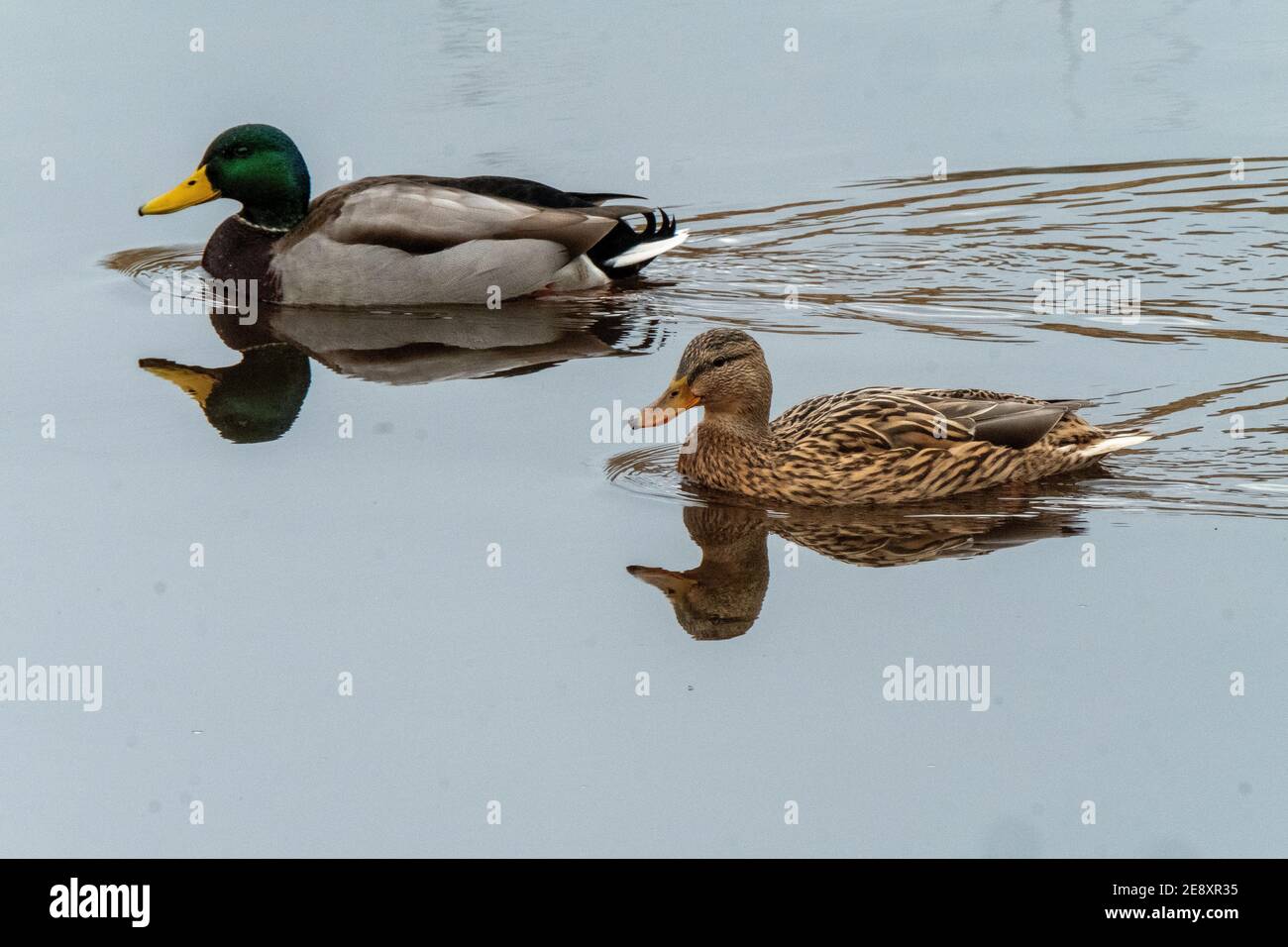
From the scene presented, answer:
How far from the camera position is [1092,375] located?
11016 mm

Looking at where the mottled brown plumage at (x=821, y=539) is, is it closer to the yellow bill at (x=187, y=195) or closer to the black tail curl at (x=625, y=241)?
the black tail curl at (x=625, y=241)

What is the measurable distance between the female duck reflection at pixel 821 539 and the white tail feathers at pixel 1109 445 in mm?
198

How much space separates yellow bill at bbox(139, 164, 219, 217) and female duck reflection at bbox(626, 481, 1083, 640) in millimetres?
5786

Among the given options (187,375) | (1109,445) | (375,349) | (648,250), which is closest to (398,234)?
(375,349)

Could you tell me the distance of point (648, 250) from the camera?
1374cm

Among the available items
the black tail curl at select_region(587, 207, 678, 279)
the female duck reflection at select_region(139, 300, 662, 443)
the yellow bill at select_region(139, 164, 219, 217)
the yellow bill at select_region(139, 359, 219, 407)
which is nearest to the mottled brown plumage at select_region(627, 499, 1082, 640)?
the female duck reflection at select_region(139, 300, 662, 443)

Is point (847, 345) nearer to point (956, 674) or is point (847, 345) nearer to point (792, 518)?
point (792, 518)

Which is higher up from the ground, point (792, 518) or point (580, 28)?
point (580, 28)

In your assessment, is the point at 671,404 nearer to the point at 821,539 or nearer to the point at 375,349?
the point at 821,539

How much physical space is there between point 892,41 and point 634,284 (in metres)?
5.20

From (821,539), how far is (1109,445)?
1.44 m

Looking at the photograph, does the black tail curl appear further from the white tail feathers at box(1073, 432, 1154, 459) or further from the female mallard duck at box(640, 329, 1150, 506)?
the white tail feathers at box(1073, 432, 1154, 459)

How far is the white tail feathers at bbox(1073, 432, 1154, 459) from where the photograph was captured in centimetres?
946

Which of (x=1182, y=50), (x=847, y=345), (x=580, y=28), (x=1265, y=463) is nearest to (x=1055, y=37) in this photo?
(x=1182, y=50)
